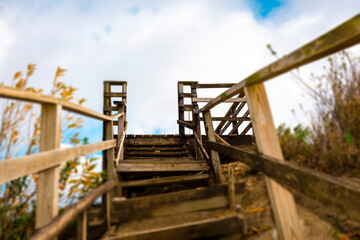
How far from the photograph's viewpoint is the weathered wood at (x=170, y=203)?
6.61 ft

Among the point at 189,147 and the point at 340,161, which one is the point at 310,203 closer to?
the point at 340,161

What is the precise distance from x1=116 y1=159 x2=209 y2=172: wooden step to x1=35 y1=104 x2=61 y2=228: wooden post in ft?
5.28

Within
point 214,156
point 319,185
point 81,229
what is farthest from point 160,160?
point 319,185

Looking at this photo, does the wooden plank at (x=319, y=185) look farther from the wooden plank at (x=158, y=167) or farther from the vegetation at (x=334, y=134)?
the wooden plank at (x=158, y=167)

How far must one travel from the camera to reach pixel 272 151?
185cm

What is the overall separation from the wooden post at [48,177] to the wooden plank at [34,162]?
7 cm

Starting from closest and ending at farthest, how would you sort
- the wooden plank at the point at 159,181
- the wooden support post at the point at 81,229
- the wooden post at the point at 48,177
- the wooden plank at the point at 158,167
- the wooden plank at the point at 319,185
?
1. the wooden plank at the point at 319,185
2. the wooden post at the point at 48,177
3. the wooden support post at the point at 81,229
4. the wooden plank at the point at 159,181
5. the wooden plank at the point at 158,167

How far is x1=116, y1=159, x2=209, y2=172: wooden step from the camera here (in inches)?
129

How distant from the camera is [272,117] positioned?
1.94 m

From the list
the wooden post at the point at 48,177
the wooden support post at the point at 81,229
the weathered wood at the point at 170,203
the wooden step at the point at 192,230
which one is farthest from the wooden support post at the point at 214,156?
the wooden post at the point at 48,177

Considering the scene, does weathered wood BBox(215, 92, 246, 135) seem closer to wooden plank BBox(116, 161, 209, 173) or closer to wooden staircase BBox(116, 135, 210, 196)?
wooden staircase BBox(116, 135, 210, 196)

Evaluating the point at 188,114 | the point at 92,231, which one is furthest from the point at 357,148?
the point at 188,114

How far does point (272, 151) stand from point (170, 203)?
1.00 meters

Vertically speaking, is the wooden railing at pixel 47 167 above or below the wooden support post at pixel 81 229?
above
